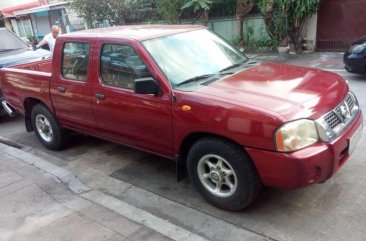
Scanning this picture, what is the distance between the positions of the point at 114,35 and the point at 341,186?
9.60 feet

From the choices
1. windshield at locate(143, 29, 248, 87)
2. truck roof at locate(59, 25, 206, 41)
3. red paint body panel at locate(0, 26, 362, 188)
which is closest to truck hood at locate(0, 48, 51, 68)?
red paint body panel at locate(0, 26, 362, 188)

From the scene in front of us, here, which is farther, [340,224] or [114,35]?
[114,35]

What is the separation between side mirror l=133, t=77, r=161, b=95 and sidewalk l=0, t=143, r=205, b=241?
1.20 meters

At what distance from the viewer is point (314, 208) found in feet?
11.5

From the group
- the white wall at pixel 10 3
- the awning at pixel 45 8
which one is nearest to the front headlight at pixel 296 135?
the awning at pixel 45 8

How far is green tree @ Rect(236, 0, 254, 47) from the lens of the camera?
12570mm

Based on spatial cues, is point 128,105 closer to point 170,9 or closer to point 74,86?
point 74,86

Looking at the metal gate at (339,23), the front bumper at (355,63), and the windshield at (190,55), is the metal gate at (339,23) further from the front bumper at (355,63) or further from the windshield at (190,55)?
the windshield at (190,55)

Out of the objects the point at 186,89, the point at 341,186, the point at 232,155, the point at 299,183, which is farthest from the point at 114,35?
the point at 341,186

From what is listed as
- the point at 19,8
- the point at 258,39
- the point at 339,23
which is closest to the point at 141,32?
the point at 339,23

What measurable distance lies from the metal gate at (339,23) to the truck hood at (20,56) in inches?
325

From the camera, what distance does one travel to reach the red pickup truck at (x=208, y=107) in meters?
3.05

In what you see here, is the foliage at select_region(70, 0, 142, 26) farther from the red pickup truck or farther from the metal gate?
the red pickup truck

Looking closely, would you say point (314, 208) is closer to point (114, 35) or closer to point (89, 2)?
point (114, 35)
